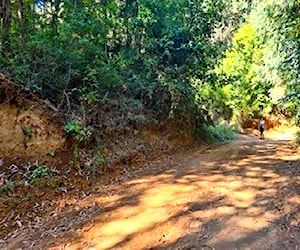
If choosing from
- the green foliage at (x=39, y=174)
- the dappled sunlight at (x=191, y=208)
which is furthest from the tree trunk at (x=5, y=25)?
the dappled sunlight at (x=191, y=208)

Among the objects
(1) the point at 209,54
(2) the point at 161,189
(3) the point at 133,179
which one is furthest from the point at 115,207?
(1) the point at 209,54

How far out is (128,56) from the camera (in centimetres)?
1069

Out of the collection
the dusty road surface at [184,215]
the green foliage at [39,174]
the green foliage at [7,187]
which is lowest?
the dusty road surface at [184,215]

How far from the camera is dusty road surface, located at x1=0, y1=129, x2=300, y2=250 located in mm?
4355

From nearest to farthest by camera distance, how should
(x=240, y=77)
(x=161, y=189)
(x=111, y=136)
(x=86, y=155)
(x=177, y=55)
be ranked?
(x=161, y=189) → (x=86, y=155) → (x=111, y=136) → (x=177, y=55) → (x=240, y=77)

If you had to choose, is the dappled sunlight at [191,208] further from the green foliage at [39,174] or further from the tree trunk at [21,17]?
the tree trunk at [21,17]

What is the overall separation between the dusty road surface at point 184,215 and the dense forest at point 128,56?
74.5 inches

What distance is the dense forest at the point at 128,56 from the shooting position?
24.5 feet

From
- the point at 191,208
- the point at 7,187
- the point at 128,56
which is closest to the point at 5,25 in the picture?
the point at 7,187

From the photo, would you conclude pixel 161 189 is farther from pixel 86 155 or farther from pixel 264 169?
pixel 264 169

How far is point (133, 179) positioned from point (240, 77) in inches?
696

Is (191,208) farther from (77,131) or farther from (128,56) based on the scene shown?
(128,56)

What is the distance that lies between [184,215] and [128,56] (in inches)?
264

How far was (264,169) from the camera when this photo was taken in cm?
756
